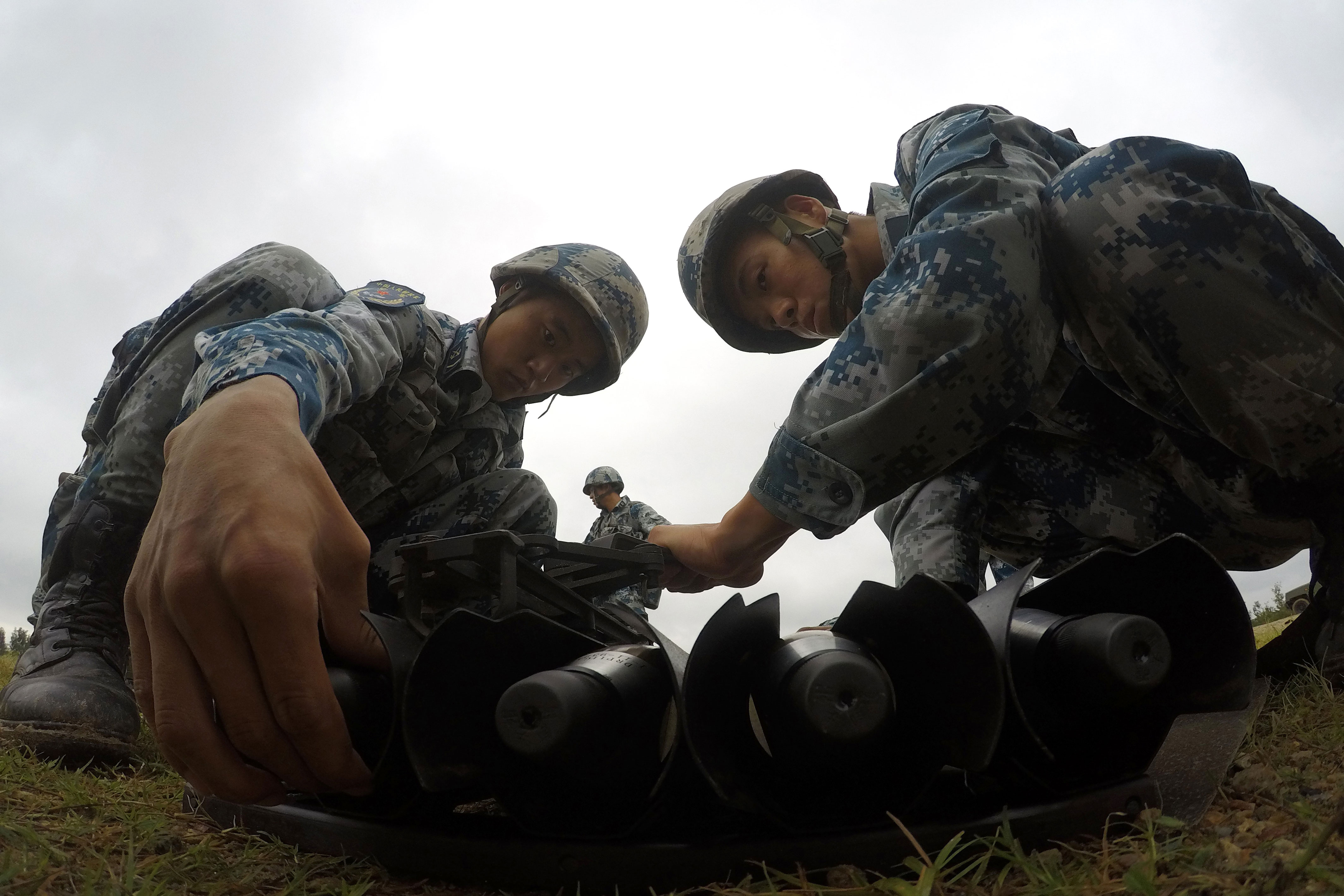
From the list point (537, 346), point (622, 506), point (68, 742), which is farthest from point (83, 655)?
point (622, 506)

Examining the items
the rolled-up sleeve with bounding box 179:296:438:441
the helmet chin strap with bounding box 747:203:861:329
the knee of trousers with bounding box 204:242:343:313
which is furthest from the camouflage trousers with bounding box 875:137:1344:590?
the knee of trousers with bounding box 204:242:343:313

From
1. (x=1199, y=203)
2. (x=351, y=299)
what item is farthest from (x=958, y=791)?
(x=351, y=299)

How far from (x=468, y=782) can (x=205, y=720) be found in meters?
0.38

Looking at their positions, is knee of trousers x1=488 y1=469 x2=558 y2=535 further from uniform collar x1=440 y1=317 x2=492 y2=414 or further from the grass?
the grass

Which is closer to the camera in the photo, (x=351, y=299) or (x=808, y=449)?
(x=808, y=449)

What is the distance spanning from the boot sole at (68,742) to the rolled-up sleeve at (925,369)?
5.65 feet

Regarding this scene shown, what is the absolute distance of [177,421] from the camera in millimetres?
2197

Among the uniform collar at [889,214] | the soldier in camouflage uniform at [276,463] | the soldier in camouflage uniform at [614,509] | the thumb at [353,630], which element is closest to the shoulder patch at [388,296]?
the soldier in camouflage uniform at [276,463]

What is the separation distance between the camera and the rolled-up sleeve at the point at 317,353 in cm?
167

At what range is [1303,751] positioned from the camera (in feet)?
4.31

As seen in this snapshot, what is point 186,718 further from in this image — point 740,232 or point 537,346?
point 740,232

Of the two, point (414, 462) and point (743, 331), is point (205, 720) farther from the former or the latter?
point (743, 331)

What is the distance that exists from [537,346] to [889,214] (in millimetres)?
1434

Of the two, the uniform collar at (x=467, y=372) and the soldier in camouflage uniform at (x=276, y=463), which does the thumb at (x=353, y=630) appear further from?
the uniform collar at (x=467, y=372)
